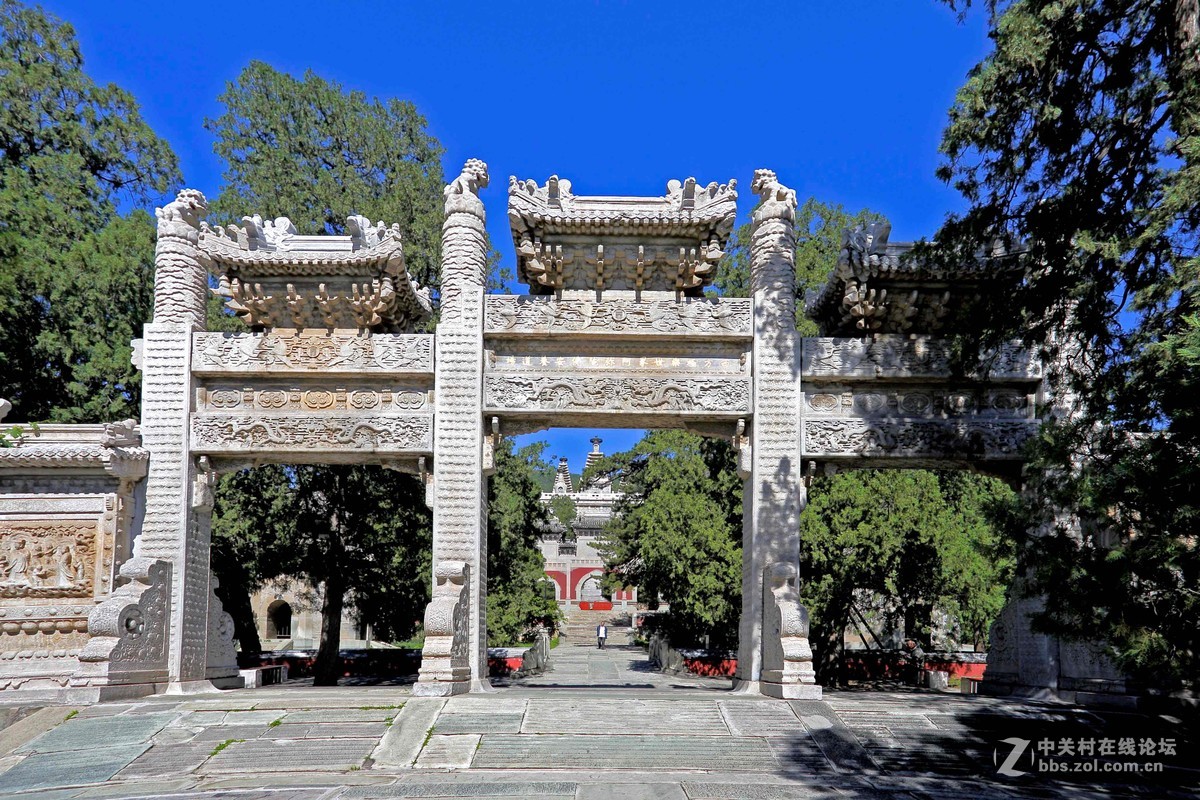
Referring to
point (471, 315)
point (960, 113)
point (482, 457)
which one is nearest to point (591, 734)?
point (482, 457)

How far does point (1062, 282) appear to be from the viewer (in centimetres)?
947

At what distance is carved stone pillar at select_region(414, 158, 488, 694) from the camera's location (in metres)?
11.5

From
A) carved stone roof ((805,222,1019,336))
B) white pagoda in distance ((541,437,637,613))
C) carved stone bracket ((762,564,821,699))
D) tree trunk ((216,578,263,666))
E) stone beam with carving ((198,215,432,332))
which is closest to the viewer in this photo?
carved stone bracket ((762,564,821,699))

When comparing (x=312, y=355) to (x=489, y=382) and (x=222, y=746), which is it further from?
(x=222, y=746)

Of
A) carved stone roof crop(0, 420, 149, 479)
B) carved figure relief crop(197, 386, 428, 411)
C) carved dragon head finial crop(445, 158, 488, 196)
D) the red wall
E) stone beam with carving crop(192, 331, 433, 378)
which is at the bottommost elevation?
the red wall

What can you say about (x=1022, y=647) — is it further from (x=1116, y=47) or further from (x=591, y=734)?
(x=1116, y=47)

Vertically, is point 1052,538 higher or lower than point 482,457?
lower

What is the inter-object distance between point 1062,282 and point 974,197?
1262mm

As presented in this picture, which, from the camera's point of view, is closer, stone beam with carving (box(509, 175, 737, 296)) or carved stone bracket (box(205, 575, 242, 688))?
stone beam with carving (box(509, 175, 737, 296))

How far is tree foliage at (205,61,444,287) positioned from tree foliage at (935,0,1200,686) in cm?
1086

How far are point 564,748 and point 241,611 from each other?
42.7 ft

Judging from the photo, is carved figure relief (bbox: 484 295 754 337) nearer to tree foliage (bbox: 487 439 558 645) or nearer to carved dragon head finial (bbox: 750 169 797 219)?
carved dragon head finial (bbox: 750 169 797 219)

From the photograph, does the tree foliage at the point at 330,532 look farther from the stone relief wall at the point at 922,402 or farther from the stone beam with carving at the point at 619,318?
the stone relief wall at the point at 922,402

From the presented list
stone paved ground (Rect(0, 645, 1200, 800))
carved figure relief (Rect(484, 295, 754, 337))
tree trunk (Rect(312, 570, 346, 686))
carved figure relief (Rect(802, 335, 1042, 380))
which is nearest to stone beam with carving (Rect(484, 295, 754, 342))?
carved figure relief (Rect(484, 295, 754, 337))
